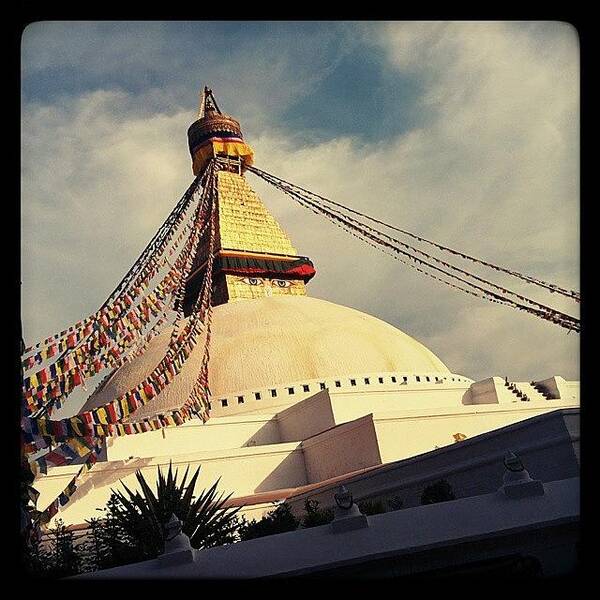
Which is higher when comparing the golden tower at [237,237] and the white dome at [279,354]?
the golden tower at [237,237]

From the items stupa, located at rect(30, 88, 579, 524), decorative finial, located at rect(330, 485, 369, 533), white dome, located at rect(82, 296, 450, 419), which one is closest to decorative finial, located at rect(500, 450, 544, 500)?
decorative finial, located at rect(330, 485, 369, 533)

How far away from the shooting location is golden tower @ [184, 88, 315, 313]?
26.7m

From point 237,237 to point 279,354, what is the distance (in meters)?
9.33

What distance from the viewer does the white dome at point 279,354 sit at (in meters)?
19.0

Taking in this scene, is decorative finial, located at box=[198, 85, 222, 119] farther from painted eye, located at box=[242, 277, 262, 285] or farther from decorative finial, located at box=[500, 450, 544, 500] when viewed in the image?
decorative finial, located at box=[500, 450, 544, 500]

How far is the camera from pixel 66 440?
10562 millimetres

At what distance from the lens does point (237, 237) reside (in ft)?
90.5

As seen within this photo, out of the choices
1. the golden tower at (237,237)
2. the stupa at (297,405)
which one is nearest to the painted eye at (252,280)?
the golden tower at (237,237)

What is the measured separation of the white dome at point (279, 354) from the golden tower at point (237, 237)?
16.8ft

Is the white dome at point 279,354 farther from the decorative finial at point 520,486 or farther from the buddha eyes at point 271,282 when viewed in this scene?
the decorative finial at point 520,486
